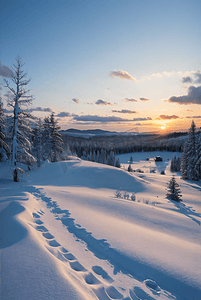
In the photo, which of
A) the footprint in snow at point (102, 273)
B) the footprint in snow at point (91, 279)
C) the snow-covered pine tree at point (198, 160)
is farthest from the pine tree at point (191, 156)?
the footprint in snow at point (91, 279)

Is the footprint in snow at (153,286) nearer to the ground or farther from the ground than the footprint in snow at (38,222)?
nearer to the ground

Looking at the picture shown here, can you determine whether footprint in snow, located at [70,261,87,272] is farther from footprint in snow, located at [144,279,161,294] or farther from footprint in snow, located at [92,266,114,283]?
footprint in snow, located at [144,279,161,294]

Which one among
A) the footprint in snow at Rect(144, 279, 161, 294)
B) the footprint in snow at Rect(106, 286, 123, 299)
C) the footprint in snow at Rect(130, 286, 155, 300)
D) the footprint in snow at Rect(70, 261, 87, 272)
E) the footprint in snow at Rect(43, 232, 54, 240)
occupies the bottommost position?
the footprint in snow at Rect(144, 279, 161, 294)

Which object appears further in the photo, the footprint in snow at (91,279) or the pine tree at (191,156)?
the pine tree at (191,156)

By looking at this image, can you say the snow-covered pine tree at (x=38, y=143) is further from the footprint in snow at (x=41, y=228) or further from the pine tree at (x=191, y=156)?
the pine tree at (x=191, y=156)

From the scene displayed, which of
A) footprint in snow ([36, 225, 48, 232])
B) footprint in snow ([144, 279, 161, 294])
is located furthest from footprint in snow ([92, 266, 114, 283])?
footprint in snow ([36, 225, 48, 232])

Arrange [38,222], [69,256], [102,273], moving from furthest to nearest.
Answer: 1. [38,222]
2. [69,256]
3. [102,273]

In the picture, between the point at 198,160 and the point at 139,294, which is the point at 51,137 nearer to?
the point at 139,294

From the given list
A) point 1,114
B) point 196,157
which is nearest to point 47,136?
point 1,114

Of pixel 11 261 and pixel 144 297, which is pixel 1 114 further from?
pixel 144 297

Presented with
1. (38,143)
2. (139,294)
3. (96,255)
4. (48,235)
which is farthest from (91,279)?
(38,143)

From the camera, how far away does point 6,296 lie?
5.98 feet

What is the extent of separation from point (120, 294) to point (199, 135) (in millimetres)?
37203

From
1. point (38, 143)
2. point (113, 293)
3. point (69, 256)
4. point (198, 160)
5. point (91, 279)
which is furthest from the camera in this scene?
point (198, 160)
